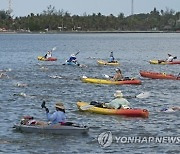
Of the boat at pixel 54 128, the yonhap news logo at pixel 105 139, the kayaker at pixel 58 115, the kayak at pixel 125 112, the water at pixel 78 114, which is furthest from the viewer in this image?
the kayak at pixel 125 112

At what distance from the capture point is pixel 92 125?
32.1 m

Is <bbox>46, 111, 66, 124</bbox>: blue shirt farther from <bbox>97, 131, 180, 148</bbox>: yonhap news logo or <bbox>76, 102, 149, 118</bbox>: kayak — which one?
<bbox>76, 102, 149, 118</bbox>: kayak

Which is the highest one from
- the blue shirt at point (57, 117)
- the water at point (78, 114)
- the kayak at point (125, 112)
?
the blue shirt at point (57, 117)

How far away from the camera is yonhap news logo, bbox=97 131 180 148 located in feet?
92.9

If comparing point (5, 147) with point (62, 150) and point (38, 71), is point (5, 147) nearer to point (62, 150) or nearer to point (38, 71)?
point (62, 150)

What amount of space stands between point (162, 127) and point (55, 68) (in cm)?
4054

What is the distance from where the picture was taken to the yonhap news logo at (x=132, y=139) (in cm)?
2833

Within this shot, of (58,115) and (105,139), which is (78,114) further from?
(58,115)

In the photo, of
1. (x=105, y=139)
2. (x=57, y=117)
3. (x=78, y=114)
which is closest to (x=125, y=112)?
(x=78, y=114)

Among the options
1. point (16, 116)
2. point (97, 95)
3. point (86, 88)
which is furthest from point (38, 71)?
point (16, 116)

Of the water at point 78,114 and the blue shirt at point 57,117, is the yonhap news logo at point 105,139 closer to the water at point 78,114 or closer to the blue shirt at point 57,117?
the water at point 78,114

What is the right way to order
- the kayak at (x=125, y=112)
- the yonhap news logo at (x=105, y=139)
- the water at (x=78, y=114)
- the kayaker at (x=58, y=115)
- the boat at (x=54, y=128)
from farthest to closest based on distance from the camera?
the kayak at (x=125, y=112), the boat at (x=54, y=128), the kayaker at (x=58, y=115), the yonhap news logo at (x=105, y=139), the water at (x=78, y=114)

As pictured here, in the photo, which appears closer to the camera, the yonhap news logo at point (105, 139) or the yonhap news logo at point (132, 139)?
the yonhap news logo at point (105, 139)

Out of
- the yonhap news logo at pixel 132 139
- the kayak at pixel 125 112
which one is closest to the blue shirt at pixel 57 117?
the yonhap news logo at pixel 132 139
